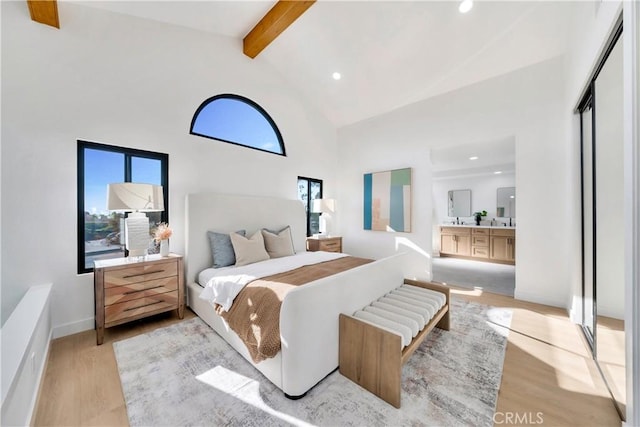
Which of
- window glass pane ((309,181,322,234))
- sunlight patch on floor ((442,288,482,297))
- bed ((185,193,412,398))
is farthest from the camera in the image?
window glass pane ((309,181,322,234))

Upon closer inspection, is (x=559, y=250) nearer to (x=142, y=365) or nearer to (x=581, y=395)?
(x=581, y=395)

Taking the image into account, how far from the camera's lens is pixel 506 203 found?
6.09 metres

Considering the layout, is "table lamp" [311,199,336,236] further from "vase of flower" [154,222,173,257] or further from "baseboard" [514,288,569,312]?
"baseboard" [514,288,569,312]

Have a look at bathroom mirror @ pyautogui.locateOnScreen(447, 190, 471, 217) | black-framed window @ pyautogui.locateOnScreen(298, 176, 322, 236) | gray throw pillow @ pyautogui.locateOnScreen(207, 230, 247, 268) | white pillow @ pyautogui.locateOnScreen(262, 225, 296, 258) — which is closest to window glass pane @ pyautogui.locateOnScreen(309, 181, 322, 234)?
black-framed window @ pyautogui.locateOnScreen(298, 176, 322, 236)

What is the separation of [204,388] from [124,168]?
2513mm

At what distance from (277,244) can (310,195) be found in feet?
6.21

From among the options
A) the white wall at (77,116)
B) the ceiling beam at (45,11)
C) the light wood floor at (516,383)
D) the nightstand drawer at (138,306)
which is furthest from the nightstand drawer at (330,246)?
the ceiling beam at (45,11)

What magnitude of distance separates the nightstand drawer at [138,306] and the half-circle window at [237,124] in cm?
211

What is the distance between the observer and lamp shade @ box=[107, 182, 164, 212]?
2.28 m

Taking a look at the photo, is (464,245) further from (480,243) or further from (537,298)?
(537,298)

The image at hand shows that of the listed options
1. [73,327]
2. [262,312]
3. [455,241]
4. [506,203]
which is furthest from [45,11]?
[506,203]

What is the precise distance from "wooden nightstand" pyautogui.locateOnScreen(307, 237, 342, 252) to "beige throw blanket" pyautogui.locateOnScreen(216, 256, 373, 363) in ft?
6.86

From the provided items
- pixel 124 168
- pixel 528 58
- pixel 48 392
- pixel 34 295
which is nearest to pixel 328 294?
pixel 48 392

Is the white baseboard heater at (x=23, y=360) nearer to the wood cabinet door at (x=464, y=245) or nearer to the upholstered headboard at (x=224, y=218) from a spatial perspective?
the upholstered headboard at (x=224, y=218)
